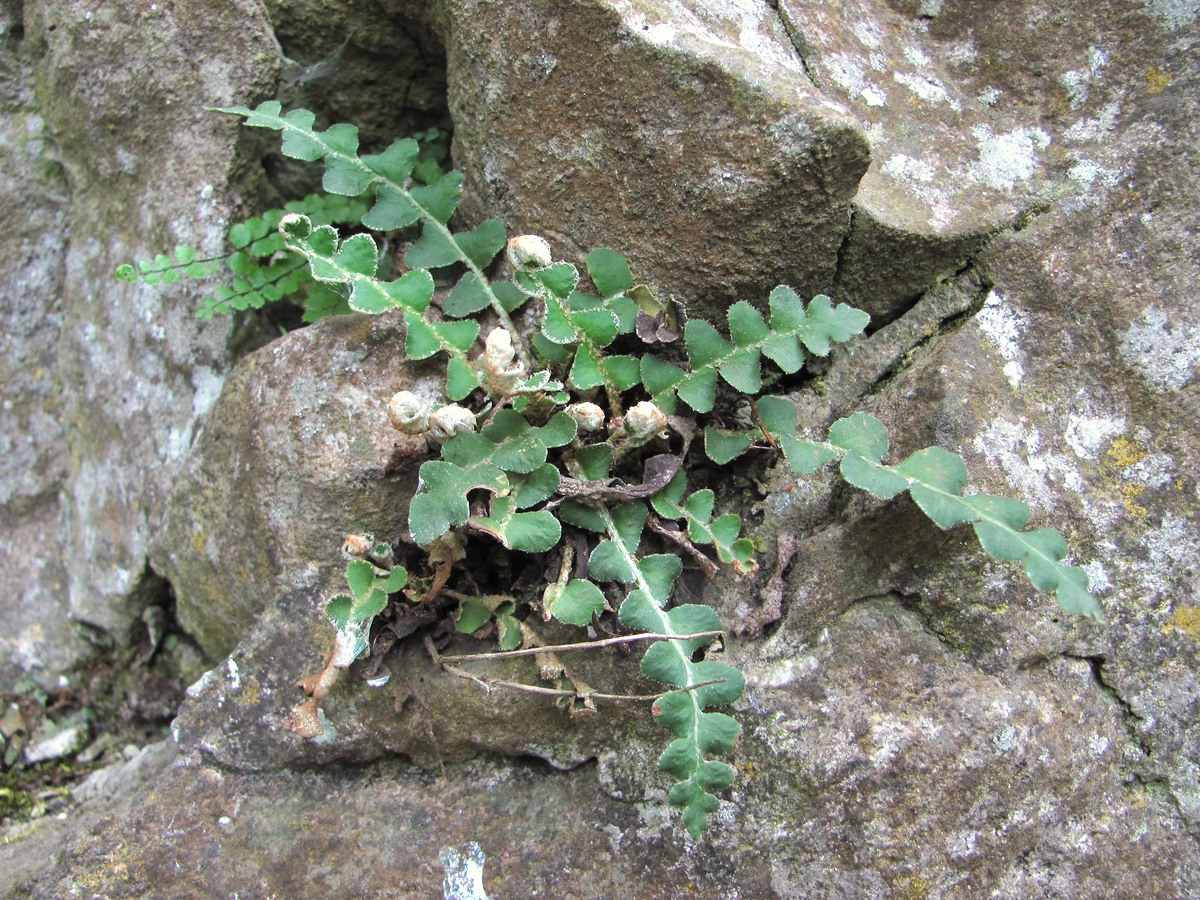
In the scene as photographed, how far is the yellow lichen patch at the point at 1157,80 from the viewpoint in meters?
2.30

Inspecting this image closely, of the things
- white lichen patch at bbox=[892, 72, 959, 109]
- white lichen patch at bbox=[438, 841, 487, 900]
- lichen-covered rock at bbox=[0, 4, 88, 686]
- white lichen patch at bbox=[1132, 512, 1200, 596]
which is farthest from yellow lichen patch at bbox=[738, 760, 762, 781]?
lichen-covered rock at bbox=[0, 4, 88, 686]

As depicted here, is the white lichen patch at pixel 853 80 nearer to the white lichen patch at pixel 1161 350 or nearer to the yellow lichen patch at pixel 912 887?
the white lichen patch at pixel 1161 350

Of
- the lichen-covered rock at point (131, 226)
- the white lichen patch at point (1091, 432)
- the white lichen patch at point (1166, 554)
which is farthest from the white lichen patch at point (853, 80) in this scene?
the lichen-covered rock at point (131, 226)

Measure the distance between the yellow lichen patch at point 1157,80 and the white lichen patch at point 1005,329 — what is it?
2.25 feet

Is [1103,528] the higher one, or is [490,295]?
[1103,528]

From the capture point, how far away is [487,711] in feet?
7.23

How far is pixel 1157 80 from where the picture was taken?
2.31m

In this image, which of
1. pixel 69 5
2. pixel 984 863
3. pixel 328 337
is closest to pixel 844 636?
pixel 984 863

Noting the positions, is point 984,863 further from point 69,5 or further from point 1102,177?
point 69,5

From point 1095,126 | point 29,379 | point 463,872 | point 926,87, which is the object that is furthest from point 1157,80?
point 29,379

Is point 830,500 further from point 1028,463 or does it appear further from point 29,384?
point 29,384

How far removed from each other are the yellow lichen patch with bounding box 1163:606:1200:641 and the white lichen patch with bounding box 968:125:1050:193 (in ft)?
3.65

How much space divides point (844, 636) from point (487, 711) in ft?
2.86

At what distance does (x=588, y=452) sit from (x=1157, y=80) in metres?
1.74
